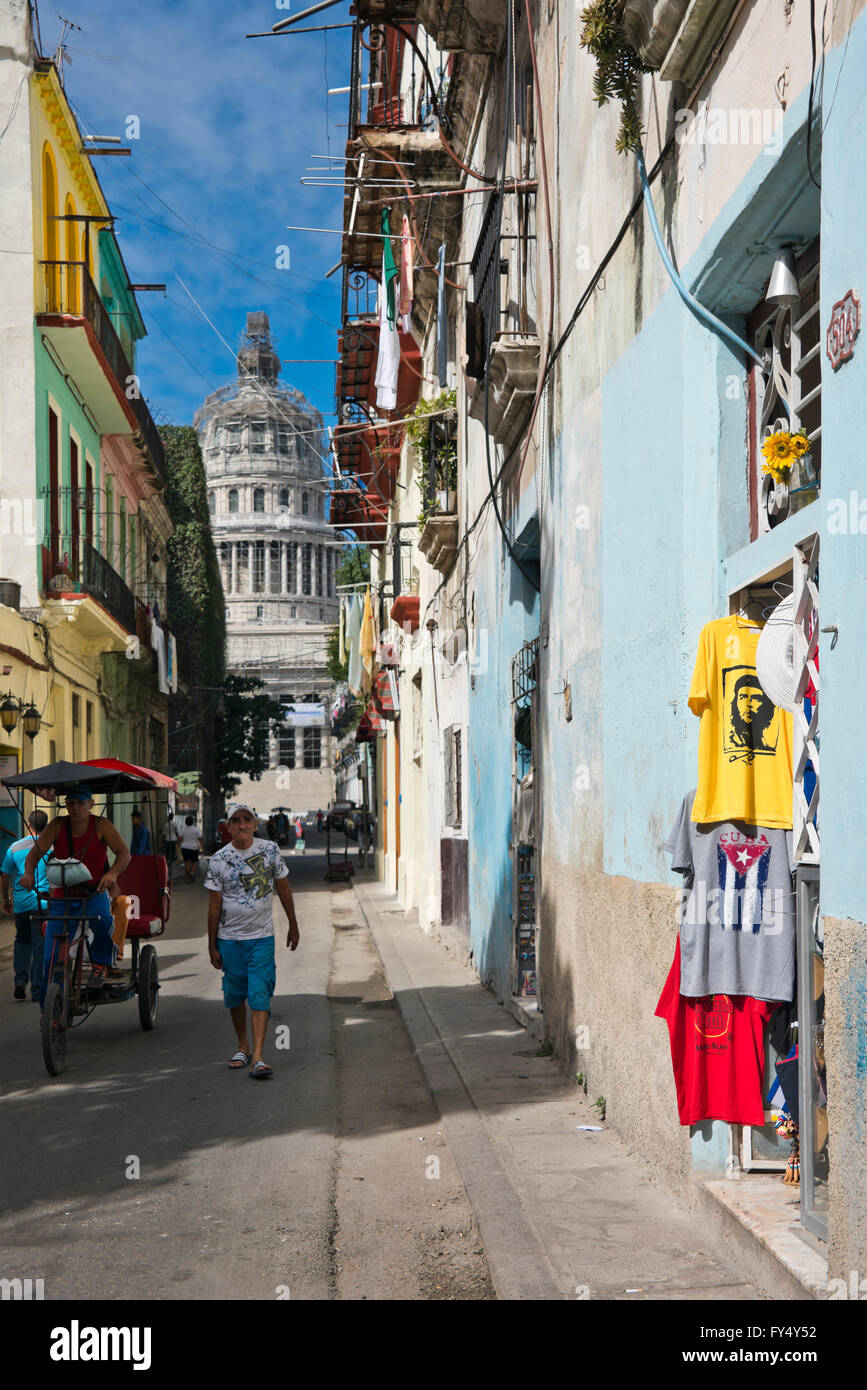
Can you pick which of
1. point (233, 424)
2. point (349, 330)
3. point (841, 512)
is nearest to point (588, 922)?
point (841, 512)

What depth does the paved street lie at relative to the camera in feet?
16.1

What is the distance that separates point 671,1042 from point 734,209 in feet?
9.89

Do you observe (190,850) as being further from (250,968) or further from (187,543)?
(250,968)

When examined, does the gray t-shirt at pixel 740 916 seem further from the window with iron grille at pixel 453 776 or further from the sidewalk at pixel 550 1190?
the window with iron grille at pixel 453 776

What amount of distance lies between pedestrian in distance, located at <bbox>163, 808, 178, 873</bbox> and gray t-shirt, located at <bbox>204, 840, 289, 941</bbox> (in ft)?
81.1

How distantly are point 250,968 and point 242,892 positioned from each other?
0.46 metres

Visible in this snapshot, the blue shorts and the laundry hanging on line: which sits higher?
the laundry hanging on line

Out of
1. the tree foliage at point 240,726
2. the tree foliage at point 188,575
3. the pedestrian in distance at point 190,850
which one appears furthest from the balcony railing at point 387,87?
the tree foliage at point 240,726

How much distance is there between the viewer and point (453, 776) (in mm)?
15516

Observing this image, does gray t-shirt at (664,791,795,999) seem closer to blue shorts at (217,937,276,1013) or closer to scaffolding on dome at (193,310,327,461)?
blue shorts at (217,937,276,1013)

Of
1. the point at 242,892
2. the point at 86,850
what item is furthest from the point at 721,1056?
the point at 86,850

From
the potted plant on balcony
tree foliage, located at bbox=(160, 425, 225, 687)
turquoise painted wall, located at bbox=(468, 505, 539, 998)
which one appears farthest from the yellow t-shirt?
tree foliage, located at bbox=(160, 425, 225, 687)

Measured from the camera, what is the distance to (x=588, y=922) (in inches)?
289
